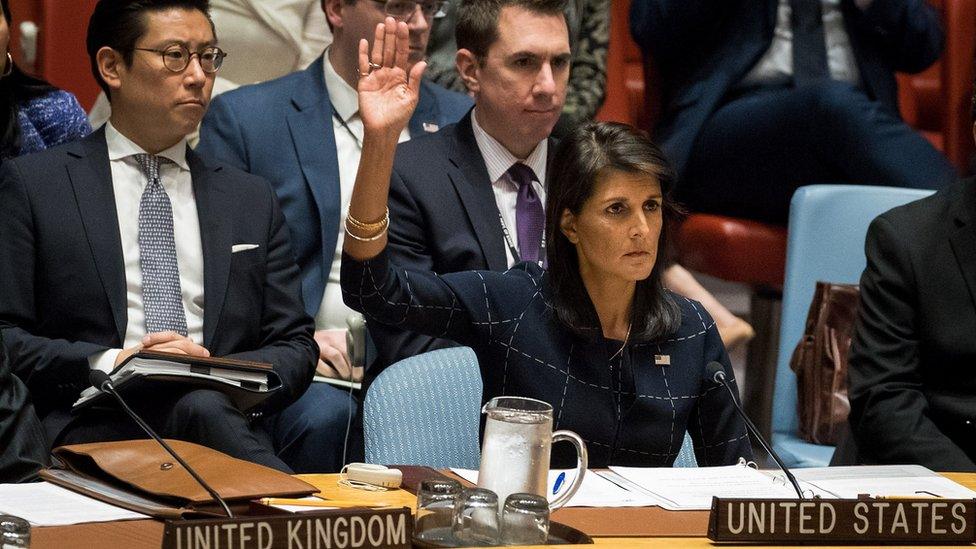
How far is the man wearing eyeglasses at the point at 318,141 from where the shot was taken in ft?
10.6

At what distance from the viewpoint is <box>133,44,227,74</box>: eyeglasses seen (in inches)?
115

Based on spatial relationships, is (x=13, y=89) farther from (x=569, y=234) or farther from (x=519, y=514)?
(x=519, y=514)

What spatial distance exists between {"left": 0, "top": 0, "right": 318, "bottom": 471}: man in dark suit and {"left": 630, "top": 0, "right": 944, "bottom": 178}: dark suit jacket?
1.31 metres

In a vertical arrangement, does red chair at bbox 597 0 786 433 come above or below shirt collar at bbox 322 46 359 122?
below

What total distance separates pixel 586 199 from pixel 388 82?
0.40 metres

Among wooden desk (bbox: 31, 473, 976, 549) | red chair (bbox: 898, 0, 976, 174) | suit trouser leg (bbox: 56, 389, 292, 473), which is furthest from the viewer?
red chair (bbox: 898, 0, 976, 174)

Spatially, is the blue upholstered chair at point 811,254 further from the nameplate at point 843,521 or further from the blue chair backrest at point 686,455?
the nameplate at point 843,521

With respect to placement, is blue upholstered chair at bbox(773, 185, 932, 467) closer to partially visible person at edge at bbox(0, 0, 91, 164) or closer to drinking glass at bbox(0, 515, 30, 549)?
partially visible person at edge at bbox(0, 0, 91, 164)

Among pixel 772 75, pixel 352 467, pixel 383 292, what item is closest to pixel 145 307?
pixel 383 292

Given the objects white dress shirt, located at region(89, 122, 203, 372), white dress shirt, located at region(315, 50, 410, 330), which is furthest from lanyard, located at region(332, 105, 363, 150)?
white dress shirt, located at region(89, 122, 203, 372)

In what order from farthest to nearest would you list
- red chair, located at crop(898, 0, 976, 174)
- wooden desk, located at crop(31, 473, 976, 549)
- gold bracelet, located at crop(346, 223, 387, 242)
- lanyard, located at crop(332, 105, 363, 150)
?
red chair, located at crop(898, 0, 976, 174), lanyard, located at crop(332, 105, 363, 150), gold bracelet, located at crop(346, 223, 387, 242), wooden desk, located at crop(31, 473, 976, 549)

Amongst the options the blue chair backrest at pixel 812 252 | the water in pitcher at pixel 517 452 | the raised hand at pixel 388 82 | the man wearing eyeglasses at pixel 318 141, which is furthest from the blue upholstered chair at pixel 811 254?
the water in pitcher at pixel 517 452

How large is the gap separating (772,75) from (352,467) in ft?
7.35

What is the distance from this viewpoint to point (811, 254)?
10.6 ft
